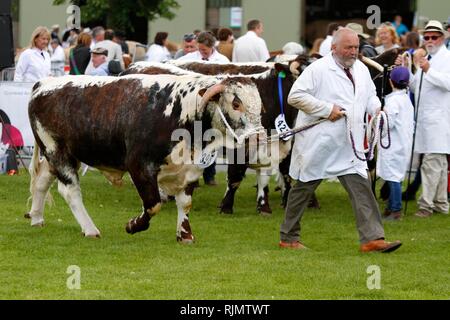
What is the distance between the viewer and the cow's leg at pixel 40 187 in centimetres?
1267

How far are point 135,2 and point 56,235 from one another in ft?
67.4

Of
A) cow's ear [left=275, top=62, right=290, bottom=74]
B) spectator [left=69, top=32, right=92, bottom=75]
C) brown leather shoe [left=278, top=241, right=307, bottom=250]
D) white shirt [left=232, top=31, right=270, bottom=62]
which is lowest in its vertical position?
brown leather shoe [left=278, top=241, right=307, bottom=250]

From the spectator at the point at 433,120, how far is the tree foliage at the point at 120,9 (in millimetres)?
18550

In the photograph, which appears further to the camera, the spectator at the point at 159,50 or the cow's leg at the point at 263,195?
the spectator at the point at 159,50

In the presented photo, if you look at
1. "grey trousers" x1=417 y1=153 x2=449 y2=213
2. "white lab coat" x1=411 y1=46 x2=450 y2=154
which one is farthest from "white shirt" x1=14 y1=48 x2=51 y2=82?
"grey trousers" x1=417 y1=153 x2=449 y2=213

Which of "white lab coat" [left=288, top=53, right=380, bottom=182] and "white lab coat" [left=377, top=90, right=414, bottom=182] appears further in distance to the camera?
"white lab coat" [left=377, top=90, right=414, bottom=182]

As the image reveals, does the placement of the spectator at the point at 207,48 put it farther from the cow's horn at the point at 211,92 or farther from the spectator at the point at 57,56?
the spectator at the point at 57,56

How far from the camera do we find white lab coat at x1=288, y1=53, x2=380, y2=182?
36.2 feet

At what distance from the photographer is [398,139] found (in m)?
13.9

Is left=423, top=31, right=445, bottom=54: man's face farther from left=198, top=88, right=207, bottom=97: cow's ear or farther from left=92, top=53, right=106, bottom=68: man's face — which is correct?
left=92, top=53, right=106, bottom=68: man's face

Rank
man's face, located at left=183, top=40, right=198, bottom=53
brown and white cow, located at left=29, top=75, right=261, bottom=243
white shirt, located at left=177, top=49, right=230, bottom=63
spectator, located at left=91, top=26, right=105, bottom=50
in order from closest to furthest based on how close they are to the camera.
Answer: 1. brown and white cow, located at left=29, top=75, right=261, bottom=243
2. white shirt, located at left=177, top=49, right=230, bottom=63
3. man's face, located at left=183, top=40, right=198, bottom=53
4. spectator, located at left=91, top=26, right=105, bottom=50

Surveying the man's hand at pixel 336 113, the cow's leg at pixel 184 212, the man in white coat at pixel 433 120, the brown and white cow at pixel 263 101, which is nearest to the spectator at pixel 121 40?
the brown and white cow at pixel 263 101

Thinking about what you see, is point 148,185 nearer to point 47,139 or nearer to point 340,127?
point 47,139

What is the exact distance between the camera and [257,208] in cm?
1443
